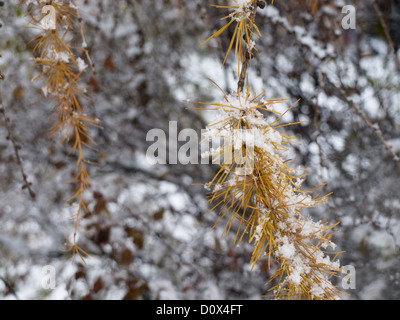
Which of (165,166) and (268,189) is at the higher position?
(165,166)

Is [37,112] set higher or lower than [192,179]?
higher

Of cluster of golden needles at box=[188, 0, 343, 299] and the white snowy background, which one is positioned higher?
the white snowy background

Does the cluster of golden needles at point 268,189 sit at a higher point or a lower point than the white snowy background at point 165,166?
lower

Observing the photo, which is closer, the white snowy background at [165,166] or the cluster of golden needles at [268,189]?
the cluster of golden needles at [268,189]

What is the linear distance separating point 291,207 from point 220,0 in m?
Result: 0.96

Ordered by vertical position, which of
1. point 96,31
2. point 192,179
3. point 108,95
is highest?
point 96,31

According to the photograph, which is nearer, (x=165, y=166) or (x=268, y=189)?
(x=268, y=189)

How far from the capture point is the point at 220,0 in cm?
113

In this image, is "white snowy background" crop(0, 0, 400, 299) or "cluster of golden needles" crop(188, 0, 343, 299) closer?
"cluster of golden needles" crop(188, 0, 343, 299)

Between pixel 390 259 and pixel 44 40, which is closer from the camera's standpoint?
pixel 44 40
